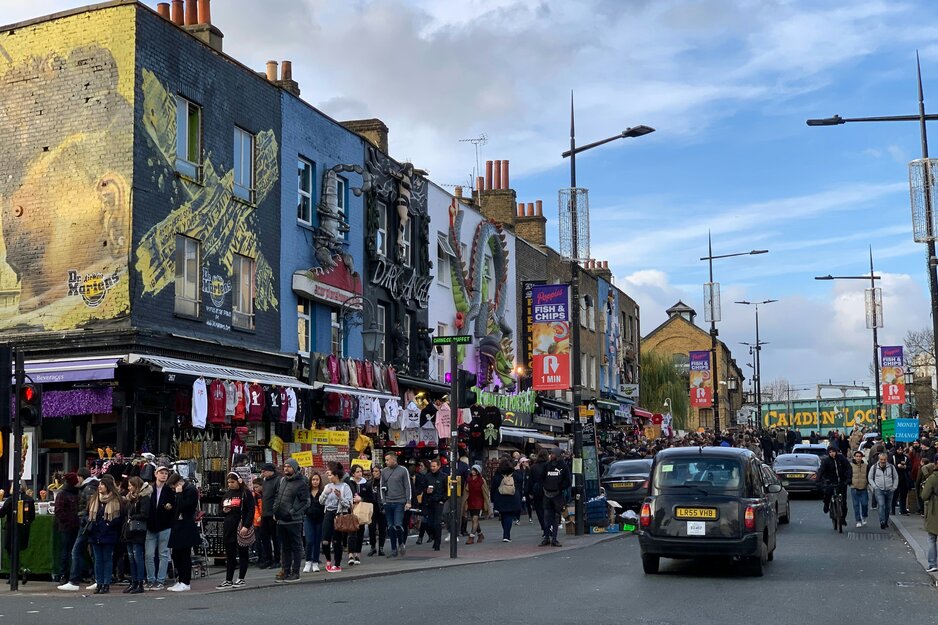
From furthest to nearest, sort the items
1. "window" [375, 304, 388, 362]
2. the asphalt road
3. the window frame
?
"window" [375, 304, 388, 362]
the window frame
the asphalt road

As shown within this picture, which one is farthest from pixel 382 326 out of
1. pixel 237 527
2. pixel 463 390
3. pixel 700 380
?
pixel 700 380

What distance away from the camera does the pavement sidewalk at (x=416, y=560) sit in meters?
16.3

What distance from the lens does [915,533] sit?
22828mm

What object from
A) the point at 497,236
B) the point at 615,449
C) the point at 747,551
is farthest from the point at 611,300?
the point at 747,551

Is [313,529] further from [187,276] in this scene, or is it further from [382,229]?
[382,229]

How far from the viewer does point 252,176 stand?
25.0 metres

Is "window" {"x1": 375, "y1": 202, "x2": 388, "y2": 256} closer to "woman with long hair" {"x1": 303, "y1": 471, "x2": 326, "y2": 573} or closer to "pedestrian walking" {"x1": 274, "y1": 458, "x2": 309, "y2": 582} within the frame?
"woman with long hair" {"x1": 303, "y1": 471, "x2": 326, "y2": 573}

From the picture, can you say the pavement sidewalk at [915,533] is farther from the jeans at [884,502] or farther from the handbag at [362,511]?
the handbag at [362,511]

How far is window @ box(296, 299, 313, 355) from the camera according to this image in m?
26.6

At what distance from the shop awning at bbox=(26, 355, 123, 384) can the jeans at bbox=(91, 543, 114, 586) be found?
4340 millimetres

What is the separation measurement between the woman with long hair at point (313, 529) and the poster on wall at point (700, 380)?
107ft

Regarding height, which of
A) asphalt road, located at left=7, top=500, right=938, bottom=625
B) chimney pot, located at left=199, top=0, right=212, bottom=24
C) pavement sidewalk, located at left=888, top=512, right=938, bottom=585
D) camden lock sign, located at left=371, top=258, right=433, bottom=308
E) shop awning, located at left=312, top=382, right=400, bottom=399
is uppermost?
chimney pot, located at left=199, top=0, right=212, bottom=24

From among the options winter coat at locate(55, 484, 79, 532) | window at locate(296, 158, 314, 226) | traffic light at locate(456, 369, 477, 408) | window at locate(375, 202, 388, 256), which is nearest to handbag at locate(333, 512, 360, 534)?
traffic light at locate(456, 369, 477, 408)

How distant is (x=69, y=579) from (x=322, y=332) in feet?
39.1
